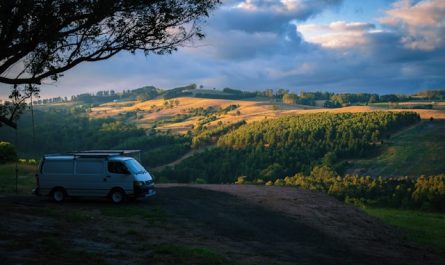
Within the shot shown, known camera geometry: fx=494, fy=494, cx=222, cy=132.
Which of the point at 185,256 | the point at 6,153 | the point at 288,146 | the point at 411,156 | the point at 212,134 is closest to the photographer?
the point at 185,256

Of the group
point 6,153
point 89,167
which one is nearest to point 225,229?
point 89,167

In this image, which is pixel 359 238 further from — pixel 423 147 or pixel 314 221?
pixel 423 147

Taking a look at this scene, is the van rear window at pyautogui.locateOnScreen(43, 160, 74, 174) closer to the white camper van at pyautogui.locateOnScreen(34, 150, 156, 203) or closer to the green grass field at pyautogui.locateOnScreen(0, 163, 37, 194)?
the white camper van at pyautogui.locateOnScreen(34, 150, 156, 203)

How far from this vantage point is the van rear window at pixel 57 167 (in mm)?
22359

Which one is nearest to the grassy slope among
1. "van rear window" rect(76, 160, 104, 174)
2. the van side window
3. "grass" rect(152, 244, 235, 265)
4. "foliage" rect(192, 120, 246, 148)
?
"foliage" rect(192, 120, 246, 148)

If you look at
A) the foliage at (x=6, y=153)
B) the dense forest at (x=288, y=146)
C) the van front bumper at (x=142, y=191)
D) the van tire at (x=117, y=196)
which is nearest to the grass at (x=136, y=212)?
the van front bumper at (x=142, y=191)

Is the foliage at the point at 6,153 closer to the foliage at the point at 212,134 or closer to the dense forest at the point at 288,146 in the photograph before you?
the dense forest at the point at 288,146

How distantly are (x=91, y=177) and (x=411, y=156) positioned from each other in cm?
10810

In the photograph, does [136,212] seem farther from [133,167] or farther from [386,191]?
[386,191]

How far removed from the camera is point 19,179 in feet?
108

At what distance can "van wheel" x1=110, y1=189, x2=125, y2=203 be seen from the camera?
22.4 meters

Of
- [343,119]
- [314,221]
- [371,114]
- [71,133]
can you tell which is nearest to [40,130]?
[71,133]

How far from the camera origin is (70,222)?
17172mm

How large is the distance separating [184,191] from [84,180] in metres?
6.55
